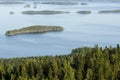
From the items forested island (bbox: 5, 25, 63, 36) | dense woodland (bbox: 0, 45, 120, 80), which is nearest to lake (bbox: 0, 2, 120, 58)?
forested island (bbox: 5, 25, 63, 36)

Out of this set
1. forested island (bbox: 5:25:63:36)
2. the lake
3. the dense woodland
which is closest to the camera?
the dense woodland

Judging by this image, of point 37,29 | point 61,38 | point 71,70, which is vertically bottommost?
point 61,38

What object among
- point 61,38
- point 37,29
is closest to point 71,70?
point 61,38

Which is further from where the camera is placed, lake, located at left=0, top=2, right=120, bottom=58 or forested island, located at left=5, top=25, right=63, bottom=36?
forested island, located at left=5, top=25, right=63, bottom=36

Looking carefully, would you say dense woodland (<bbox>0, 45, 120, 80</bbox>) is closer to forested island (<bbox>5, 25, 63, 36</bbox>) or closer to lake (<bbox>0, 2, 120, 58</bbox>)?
lake (<bbox>0, 2, 120, 58</bbox>)

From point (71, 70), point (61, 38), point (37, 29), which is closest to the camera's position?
point (71, 70)

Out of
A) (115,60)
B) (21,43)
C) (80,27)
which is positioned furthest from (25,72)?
(80,27)

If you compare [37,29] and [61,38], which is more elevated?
[37,29]

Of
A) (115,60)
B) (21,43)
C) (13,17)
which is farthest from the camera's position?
(13,17)

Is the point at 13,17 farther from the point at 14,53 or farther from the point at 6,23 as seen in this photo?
the point at 14,53

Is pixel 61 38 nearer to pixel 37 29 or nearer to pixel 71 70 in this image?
pixel 37 29

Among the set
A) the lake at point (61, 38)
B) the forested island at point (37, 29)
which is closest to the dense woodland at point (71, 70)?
the lake at point (61, 38)
